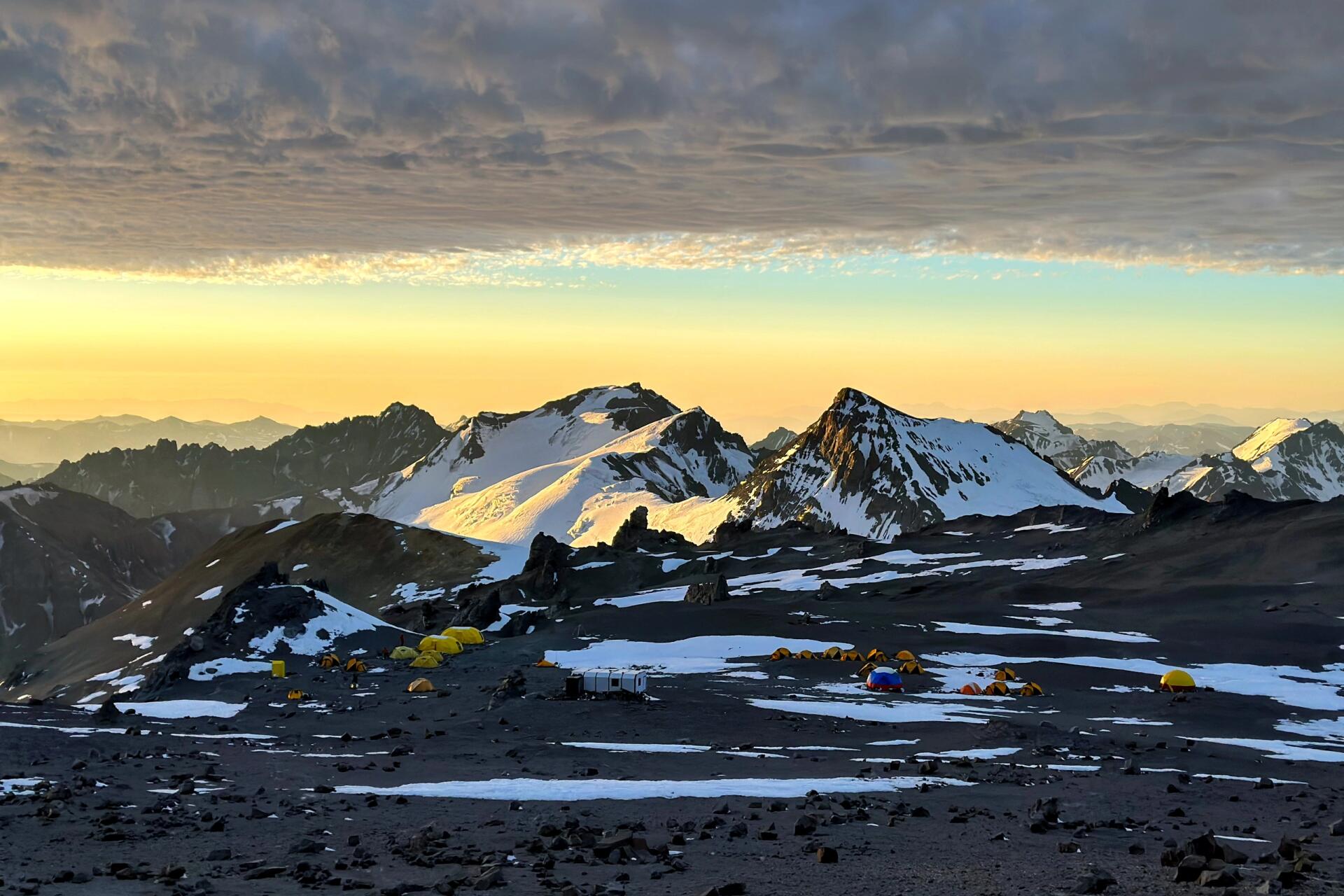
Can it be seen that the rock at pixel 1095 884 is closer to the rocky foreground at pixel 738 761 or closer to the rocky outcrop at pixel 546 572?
the rocky foreground at pixel 738 761

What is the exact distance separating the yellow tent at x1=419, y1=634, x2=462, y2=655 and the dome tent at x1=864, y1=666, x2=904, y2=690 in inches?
1543

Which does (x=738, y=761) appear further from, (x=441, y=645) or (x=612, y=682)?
(x=441, y=645)

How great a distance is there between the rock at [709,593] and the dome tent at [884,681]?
60.1m

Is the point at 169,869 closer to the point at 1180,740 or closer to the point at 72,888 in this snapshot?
the point at 72,888

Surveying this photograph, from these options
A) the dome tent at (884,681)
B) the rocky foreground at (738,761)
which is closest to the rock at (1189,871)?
the rocky foreground at (738,761)

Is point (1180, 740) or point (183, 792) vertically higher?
point (183, 792)

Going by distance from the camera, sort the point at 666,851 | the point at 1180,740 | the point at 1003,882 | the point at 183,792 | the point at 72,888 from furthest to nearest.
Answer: the point at 1180,740 → the point at 183,792 → the point at 666,851 → the point at 1003,882 → the point at 72,888

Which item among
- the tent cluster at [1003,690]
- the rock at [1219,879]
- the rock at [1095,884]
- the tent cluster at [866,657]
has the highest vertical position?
the rock at [1219,879]

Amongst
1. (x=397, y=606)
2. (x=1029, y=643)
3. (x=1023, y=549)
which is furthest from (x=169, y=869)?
(x=397, y=606)

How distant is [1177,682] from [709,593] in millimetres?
68028

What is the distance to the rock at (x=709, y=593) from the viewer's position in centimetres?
13425

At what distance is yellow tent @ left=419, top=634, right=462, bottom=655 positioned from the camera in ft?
323

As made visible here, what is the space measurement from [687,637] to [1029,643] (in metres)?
29.2

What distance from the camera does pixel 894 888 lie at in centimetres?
2138
